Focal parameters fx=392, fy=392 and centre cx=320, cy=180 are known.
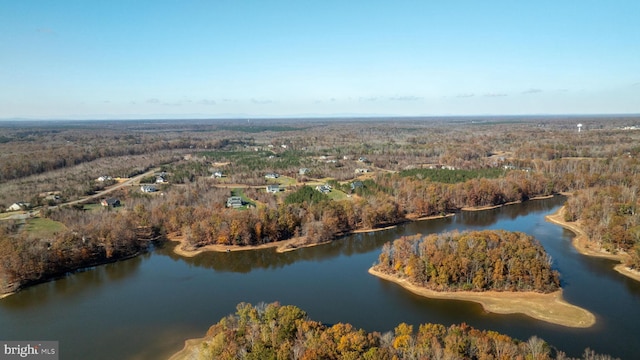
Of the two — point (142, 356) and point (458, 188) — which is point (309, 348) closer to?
point (142, 356)

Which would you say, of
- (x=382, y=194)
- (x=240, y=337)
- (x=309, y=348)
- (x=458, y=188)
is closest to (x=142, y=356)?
(x=240, y=337)

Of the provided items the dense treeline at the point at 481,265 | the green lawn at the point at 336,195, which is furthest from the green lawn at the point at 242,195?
the dense treeline at the point at 481,265

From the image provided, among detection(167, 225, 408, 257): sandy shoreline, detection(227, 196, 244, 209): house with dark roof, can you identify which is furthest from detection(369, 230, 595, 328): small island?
detection(227, 196, 244, 209): house with dark roof

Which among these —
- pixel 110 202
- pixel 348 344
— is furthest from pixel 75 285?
pixel 348 344

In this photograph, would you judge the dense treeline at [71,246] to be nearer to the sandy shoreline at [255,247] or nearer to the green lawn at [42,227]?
the green lawn at [42,227]

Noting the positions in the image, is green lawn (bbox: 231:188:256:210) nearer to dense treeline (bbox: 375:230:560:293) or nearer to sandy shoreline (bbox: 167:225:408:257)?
sandy shoreline (bbox: 167:225:408:257)
